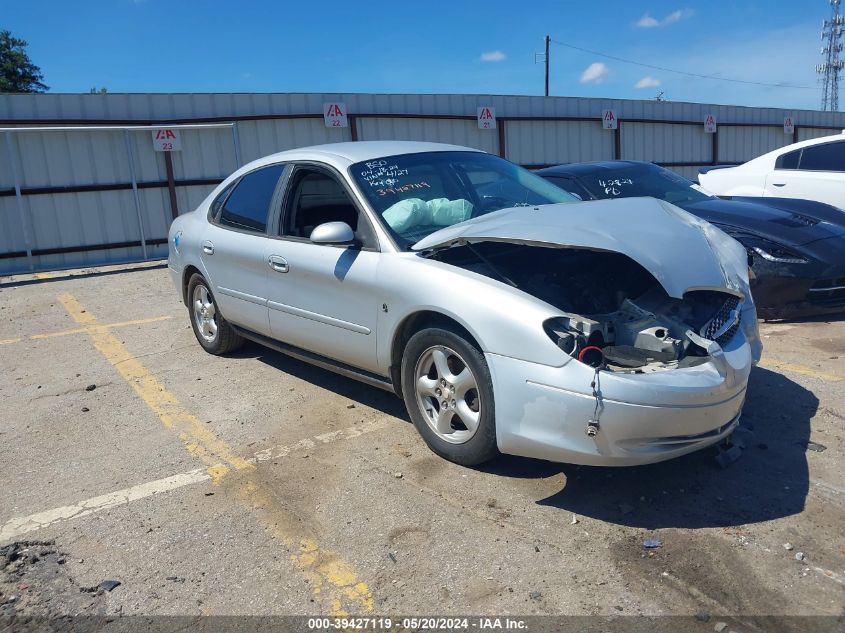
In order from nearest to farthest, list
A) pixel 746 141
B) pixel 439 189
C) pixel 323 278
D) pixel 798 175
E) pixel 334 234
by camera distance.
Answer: pixel 334 234 → pixel 323 278 → pixel 439 189 → pixel 798 175 → pixel 746 141

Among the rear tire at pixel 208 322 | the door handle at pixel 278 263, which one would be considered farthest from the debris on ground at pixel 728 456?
the rear tire at pixel 208 322

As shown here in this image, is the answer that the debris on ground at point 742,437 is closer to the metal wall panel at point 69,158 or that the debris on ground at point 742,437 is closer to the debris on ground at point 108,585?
the debris on ground at point 108,585

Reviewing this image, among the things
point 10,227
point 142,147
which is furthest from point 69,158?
point 10,227

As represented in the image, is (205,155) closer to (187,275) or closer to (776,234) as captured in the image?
(187,275)

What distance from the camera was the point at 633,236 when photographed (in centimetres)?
345

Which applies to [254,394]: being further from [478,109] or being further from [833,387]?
[478,109]

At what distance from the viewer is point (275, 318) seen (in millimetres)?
4867

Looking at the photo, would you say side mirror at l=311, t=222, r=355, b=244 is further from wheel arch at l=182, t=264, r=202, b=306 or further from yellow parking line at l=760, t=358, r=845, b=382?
yellow parking line at l=760, t=358, r=845, b=382

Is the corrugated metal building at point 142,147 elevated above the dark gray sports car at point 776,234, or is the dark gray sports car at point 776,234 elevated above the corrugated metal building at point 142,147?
the corrugated metal building at point 142,147

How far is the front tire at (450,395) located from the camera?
346 cm

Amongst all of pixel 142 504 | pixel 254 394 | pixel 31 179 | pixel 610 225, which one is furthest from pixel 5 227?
pixel 610 225

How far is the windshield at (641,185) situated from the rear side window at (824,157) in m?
2.03

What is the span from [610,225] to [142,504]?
270 cm

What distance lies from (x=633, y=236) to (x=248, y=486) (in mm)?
2302
